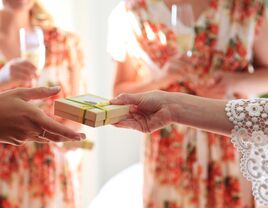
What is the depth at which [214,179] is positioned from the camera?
1.43 metres

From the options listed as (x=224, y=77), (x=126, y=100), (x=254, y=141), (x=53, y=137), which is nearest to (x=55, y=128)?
(x=53, y=137)

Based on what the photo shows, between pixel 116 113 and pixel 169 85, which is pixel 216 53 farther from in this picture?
pixel 116 113

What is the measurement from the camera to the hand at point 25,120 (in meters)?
0.98

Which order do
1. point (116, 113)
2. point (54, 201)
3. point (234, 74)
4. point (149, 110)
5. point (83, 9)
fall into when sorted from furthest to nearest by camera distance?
point (83, 9) < point (54, 201) < point (234, 74) < point (149, 110) < point (116, 113)

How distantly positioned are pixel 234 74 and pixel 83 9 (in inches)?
45.9

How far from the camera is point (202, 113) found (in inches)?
41.5

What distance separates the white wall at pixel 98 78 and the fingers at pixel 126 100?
131cm

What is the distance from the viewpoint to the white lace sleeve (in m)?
0.96

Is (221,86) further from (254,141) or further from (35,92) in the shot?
(35,92)

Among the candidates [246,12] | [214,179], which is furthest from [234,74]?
[214,179]

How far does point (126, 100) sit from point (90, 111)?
14 cm

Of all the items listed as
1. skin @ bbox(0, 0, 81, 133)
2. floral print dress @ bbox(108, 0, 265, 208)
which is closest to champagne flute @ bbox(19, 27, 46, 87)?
skin @ bbox(0, 0, 81, 133)

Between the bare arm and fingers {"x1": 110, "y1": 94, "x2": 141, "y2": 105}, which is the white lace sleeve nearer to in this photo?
fingers {"x1": 110, "y1": 94, "x2": 141, "y2": 105}

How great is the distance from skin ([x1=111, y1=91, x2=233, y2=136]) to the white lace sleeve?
0.14 ft
